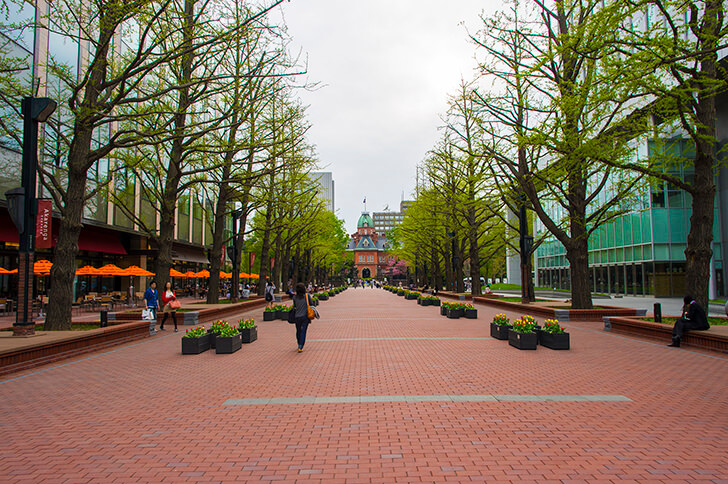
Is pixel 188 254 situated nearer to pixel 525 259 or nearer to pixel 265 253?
pixel 265 253

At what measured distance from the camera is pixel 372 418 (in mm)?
5891

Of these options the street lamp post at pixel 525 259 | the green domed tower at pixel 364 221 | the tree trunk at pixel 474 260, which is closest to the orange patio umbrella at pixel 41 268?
the street lamp post at pixel 525 259

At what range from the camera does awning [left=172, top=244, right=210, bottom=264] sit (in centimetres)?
A: 4059

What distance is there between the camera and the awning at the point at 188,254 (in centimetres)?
4059

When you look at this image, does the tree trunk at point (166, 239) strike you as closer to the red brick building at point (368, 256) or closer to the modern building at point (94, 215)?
the modern building at point (94, 215)

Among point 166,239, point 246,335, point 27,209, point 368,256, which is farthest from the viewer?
point 368,256

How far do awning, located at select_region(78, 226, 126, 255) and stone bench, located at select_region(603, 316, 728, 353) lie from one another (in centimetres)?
2660

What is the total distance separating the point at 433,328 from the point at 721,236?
94.3ft

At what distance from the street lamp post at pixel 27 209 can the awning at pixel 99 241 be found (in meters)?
18.5

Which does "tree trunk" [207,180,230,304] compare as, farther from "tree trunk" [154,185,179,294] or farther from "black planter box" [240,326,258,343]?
"black planter box" [240,326,258,343]

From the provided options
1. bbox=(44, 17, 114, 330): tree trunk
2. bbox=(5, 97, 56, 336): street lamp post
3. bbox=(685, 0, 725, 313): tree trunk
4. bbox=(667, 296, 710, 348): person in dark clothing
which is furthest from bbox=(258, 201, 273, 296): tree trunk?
bbox=(667, 296, 710, 348): person in dark clothing

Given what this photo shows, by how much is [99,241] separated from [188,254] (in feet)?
44.7

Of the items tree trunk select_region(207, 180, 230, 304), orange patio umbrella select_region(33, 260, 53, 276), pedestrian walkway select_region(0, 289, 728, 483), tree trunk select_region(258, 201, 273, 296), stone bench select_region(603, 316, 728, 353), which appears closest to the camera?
pedestrian walkway select_region(0, 289, 728, 483)

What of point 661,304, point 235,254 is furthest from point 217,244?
point 661,304
